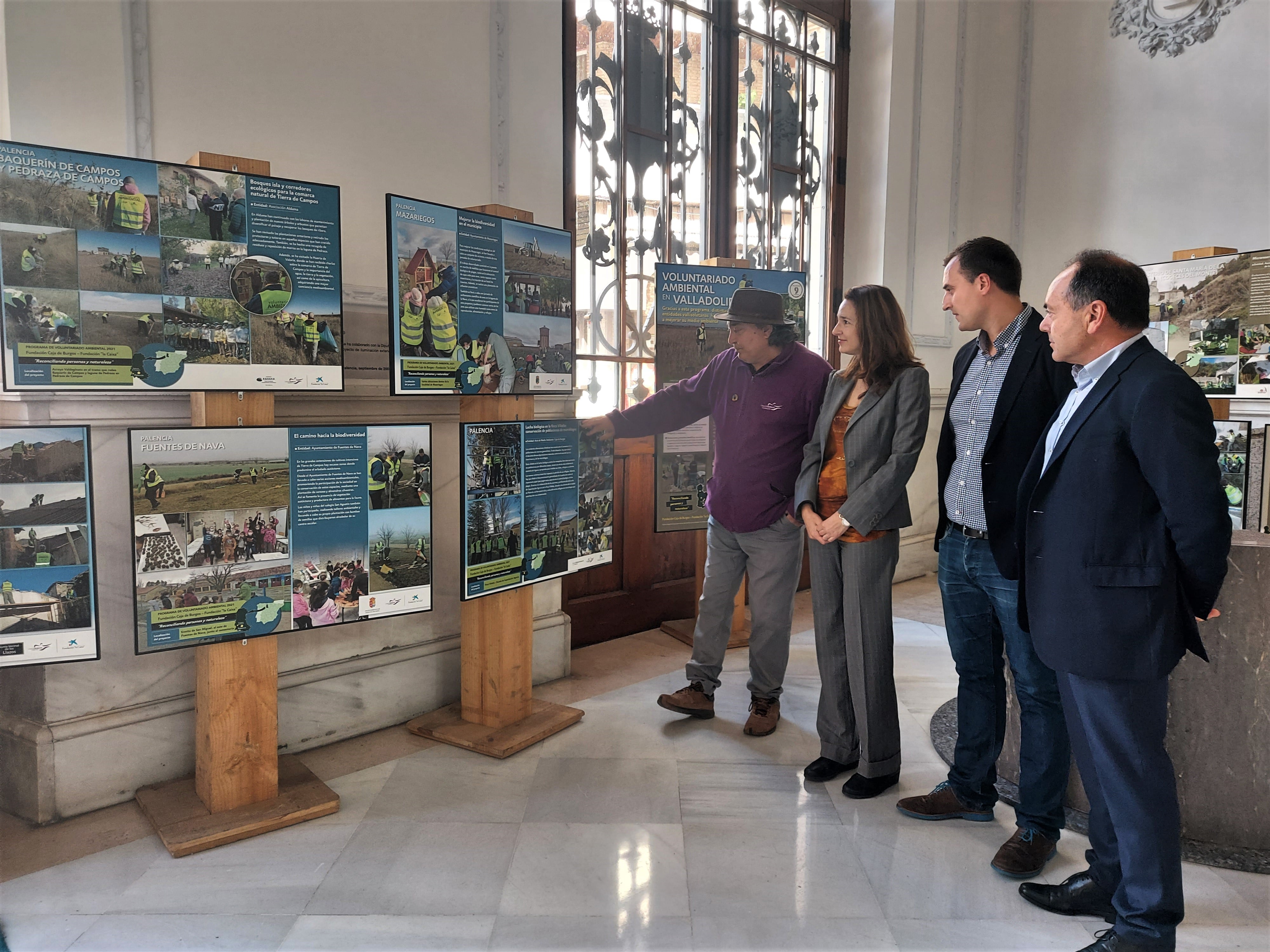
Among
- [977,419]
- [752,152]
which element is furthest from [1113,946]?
[752,152]

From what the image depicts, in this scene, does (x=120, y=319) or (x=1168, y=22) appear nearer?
(x=120, y=319)

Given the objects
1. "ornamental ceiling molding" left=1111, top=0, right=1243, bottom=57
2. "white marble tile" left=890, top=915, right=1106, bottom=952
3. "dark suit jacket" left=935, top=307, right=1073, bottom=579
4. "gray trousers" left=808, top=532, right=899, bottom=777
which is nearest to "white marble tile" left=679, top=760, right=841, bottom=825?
"gray trousers" left=808, top=532, right=899, bottom=777

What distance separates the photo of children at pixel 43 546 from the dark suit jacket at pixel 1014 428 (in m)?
2.42

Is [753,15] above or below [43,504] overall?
above

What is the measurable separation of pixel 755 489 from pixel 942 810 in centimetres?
127

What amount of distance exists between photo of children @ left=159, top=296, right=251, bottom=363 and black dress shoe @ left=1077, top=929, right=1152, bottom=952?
8.67 ft

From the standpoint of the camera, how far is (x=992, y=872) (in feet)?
8.02

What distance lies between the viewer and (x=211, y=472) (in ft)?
8.14

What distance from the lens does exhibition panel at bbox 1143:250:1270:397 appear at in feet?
13.0

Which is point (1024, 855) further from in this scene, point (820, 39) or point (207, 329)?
point (820, 39)

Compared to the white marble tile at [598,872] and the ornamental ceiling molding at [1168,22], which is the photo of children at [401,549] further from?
the ornamental ceiling molding at [1168,22]

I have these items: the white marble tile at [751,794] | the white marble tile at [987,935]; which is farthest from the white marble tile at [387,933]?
the white marble tile at [987,935]

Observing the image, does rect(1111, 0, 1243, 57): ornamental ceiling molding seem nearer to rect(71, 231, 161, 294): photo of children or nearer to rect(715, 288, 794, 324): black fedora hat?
rect(715, 288, 794, 324): black fedora hat

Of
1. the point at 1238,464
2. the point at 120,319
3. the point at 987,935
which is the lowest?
the point at 987,935
